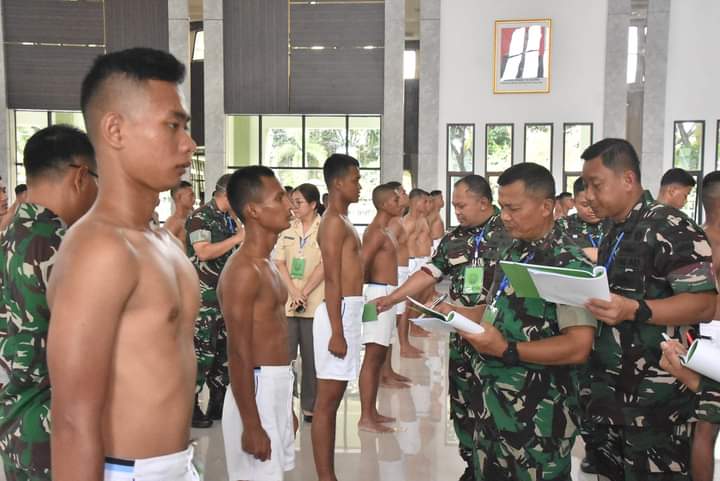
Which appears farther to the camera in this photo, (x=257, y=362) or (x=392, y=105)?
(x=392, y=105)

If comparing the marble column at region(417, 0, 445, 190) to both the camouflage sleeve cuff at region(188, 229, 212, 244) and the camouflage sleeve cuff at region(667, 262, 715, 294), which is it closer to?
the camouflage sleeve cuff at region(188, 229, 212, 244)

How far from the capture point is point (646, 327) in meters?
2.63

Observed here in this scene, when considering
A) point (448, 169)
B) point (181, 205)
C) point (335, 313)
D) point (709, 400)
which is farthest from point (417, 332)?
point (709, 400)

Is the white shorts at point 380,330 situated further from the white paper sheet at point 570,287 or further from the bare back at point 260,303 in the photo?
the white paper sheet at point 570,287

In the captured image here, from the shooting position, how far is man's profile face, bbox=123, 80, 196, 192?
55.7 inches

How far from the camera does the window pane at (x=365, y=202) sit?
48.6ft

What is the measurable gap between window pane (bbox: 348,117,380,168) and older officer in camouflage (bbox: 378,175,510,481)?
10875 mm

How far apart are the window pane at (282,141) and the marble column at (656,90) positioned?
7989mm

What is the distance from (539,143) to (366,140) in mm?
4021

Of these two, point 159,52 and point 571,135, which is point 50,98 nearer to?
point 571,135

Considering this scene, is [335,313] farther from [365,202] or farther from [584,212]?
[365,202]

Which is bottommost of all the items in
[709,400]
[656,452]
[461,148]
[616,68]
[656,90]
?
[656,452]

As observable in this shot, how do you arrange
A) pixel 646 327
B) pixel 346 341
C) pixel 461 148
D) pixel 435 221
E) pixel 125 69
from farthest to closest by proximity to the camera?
1. pixel 461 148
2. pixel 435 221
3. pixel 346 341
4. pixel 646 327
5. pixel 125 69

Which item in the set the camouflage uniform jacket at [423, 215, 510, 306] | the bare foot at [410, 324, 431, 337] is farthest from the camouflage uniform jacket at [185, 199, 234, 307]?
the bare foot at [410, 324, 431, 337]
